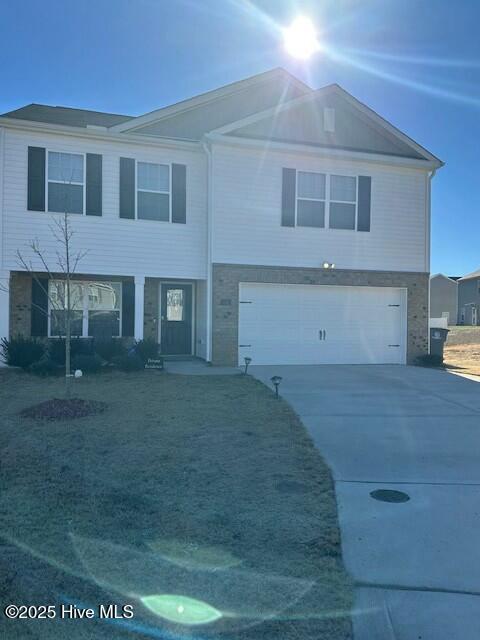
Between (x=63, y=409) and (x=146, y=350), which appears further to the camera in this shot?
(x=146, y=350)

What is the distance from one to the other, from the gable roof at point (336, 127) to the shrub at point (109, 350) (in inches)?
256

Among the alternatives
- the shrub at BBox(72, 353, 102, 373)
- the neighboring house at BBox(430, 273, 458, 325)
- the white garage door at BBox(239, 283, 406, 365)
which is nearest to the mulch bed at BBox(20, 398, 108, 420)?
the shrub at BBox(72, 353, 102, 373)

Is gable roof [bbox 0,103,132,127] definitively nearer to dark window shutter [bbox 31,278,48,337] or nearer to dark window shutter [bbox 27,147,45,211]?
dark window shutter [bbox 27,147,45,211]

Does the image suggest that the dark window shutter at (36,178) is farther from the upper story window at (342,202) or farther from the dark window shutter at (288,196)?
the upper story window at (342,202)

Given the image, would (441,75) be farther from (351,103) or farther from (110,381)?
(110,381)

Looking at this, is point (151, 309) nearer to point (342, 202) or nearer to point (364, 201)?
point (342, 202)

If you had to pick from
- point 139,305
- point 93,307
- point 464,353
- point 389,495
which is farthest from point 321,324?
point 464,353

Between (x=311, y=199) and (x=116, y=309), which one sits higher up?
(x=311, y=199)

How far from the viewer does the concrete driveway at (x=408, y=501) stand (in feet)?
10.2

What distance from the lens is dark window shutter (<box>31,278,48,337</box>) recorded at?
13.4 meters

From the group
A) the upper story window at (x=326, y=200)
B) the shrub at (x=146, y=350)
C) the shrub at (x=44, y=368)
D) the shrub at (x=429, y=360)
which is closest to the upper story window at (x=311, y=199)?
the upper story window at (x=326, y=200)

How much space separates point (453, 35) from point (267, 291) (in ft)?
23.4

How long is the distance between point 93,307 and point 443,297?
57.6m

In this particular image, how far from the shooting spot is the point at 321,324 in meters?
14.4
